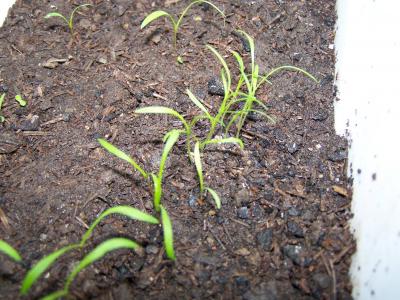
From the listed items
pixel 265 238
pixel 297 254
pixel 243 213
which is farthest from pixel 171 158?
pixel 297 254

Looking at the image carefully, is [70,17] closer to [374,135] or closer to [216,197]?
[216,197]

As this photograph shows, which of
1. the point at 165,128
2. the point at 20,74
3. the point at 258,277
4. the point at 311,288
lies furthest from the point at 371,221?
the point at 20,74

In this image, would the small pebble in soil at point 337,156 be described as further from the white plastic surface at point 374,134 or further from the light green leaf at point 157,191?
the light green leaf at point 157,191

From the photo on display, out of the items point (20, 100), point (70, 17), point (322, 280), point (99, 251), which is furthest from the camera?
point (70, 17)

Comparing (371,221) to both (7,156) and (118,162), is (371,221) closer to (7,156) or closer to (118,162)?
(118,162)

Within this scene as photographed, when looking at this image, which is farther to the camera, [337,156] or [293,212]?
[337,156]

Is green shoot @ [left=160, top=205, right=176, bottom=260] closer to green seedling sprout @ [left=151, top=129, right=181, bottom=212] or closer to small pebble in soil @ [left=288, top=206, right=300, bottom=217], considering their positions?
green seedling sprout @ [left=151, top=129, right=181, bottom=212]

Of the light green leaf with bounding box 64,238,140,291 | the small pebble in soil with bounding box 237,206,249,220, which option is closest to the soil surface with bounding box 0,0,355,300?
the small pebble in soil with bounding box 237,206,249,220
